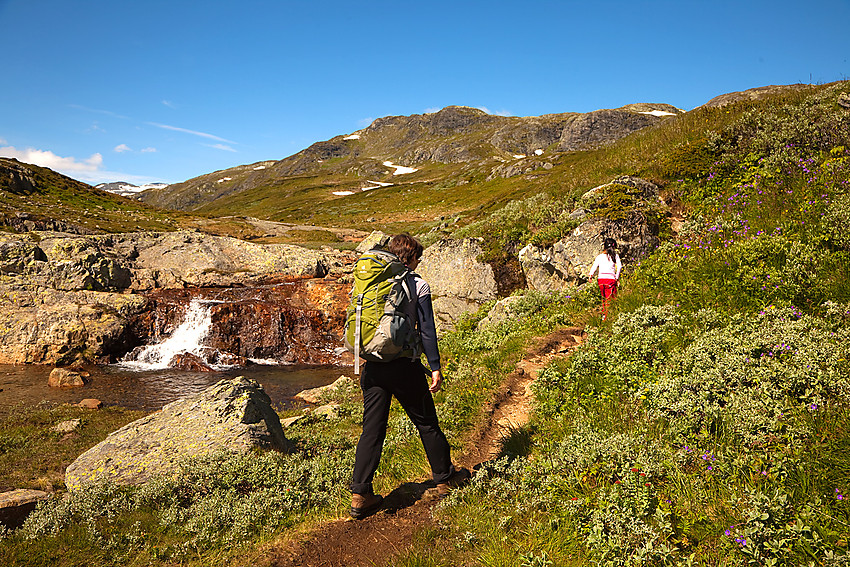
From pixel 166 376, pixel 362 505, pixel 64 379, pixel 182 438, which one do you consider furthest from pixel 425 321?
pixel 166 376

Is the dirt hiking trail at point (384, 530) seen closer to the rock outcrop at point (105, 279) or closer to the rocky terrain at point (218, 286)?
the rocky terrain at point (218, 286)

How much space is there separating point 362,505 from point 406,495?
0.77 metres

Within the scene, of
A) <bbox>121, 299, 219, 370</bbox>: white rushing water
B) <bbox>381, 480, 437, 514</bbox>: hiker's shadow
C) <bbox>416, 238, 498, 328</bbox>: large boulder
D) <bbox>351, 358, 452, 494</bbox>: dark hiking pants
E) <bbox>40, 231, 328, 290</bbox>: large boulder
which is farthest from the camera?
<bbox>40, 231, 328, 290</bbox>: large boulder

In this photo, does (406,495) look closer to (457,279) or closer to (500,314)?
(500,314)

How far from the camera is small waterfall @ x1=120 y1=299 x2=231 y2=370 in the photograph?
21.5 meters

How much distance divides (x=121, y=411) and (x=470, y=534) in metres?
14.7

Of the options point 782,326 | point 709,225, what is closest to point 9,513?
point 782,326

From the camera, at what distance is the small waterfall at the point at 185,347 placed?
21469 mm

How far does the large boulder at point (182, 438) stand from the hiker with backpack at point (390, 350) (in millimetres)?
4053

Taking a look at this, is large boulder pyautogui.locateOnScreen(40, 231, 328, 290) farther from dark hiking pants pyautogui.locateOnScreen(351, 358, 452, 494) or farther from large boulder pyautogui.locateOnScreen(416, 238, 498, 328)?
dark hiking pants pyautogui.locateOnScreen(351, 358, 452, 494)

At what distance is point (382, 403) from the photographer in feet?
17.4

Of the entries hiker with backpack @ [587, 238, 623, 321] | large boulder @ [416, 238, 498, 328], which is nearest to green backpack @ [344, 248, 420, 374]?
hiker with backpack @ [587, 238, 623, 321]

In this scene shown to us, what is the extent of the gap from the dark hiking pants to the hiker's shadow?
15.9 inches

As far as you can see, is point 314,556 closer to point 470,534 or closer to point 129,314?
point 470,534
